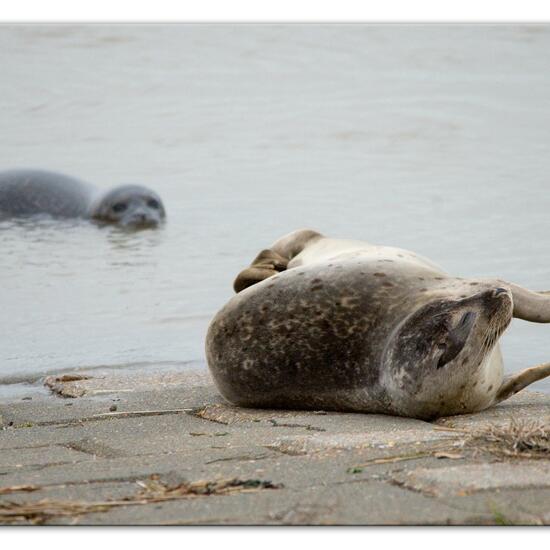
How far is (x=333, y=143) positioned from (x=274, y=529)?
36.5 ft

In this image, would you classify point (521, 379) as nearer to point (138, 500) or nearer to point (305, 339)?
point (305, 339)

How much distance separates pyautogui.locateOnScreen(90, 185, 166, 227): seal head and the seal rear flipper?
6.46 m

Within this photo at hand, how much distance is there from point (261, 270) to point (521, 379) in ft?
5.02

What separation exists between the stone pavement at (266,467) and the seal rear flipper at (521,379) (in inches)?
2.7

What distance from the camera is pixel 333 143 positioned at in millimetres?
13961

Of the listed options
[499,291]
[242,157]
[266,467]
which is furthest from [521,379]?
[242,157]

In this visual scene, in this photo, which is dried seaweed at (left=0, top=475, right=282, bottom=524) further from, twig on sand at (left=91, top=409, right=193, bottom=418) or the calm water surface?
the calm water surface

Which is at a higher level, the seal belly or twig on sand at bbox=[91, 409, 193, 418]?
the seal belly

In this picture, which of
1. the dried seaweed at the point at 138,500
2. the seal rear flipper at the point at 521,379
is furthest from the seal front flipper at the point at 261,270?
the dried seaweed at the point at 138,500

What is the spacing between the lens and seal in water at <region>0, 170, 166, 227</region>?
11.3 m

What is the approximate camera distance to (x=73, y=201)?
38.5 ft

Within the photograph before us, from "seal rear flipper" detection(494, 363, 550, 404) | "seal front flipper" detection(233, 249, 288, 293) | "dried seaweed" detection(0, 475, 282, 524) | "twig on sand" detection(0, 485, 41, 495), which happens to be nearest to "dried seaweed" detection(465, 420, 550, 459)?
"dried seaweed" detection(0, 475, 282, 524)

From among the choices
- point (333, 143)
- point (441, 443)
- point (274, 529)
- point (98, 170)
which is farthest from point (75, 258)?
point (274, 529)

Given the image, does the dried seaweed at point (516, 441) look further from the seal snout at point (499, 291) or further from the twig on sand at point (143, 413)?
the twig on sand at point (143, 413)
